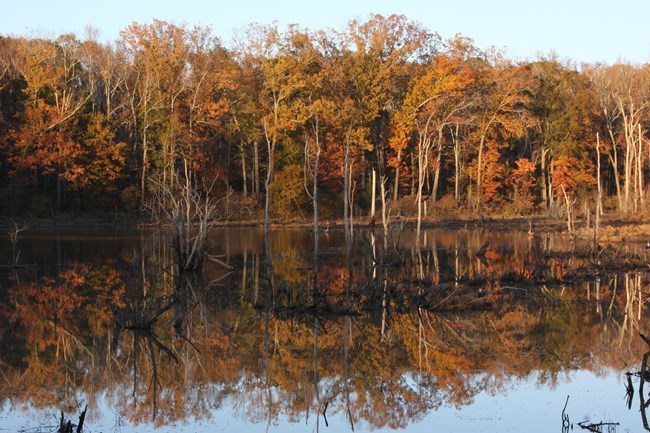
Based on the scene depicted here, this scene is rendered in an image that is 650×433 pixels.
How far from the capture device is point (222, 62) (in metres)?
51.8

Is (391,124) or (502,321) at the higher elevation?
(391,124)

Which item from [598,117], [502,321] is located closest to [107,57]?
[598,117]

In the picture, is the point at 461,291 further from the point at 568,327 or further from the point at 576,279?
the point at 576,279

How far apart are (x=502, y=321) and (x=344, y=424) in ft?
20.8

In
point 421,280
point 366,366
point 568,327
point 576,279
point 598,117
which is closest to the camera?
point 366,366

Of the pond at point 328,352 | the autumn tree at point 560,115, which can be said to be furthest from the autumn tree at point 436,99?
the pond at point 328,352

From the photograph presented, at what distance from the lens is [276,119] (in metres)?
47.9

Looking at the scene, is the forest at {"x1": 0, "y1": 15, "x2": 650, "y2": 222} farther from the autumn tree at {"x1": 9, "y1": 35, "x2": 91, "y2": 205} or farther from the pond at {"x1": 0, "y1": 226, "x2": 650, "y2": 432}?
the pond at {"x1": 0, "y1": 226, "x2": 650, "y2": 432}

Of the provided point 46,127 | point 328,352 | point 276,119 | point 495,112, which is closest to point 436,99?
point 495,112

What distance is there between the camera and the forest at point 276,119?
47.4m

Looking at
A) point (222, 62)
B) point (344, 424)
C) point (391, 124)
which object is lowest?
point (344, 424)

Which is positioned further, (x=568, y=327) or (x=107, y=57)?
(x=107, y=57)

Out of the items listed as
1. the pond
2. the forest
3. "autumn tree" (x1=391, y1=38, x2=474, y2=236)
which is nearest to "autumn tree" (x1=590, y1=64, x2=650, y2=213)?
the forest

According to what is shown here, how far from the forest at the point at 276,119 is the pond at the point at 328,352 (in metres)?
26.4
